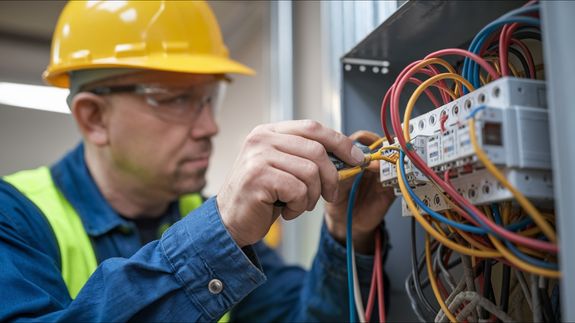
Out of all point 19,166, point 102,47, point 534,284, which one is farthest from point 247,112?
point 534,284

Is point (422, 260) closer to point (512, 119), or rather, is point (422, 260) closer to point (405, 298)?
point (405, 298)

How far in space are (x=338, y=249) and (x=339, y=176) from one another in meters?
0.34

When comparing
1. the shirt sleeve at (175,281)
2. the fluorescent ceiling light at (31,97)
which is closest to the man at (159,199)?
the shirt sleeve at (175,281)

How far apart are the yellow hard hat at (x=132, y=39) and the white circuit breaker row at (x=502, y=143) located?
2.64 ft

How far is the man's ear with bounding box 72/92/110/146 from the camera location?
127 centimetres

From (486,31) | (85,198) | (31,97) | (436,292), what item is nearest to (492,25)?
(486,31)

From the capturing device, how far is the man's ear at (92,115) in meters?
1.27

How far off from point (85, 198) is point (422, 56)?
2.86 feet

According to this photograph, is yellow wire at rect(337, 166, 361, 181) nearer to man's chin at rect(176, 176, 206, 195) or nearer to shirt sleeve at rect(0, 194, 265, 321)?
shirt sleeve at rect(0, 194, 265, 321)

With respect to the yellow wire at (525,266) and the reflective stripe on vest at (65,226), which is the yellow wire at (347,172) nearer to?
the yellow wire at (525,266)

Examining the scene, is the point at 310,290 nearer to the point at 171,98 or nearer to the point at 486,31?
the point at 171,98

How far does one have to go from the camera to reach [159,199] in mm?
1341

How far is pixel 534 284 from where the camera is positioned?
0.56m

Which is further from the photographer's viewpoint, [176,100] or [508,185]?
[176,100]
